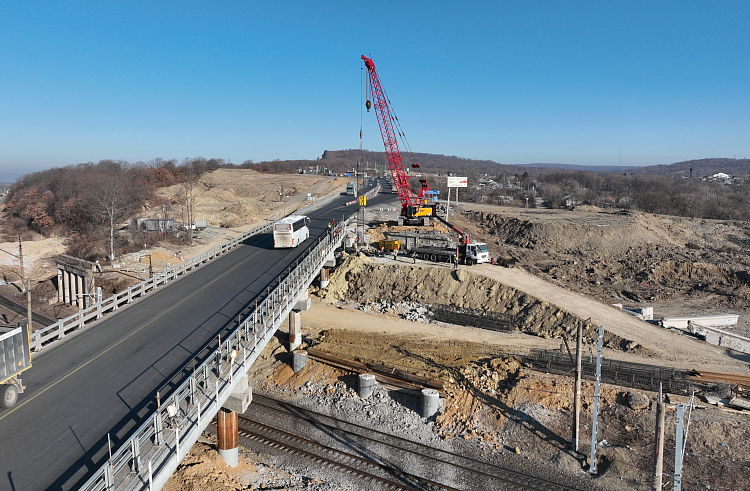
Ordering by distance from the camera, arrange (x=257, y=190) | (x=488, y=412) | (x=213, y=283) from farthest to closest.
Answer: (x=257, y=190) < (x=213, y=283) < (x=488, y=412)

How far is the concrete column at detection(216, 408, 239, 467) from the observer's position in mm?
17828

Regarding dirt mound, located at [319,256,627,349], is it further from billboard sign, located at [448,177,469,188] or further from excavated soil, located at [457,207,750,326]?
billboard sign, located at [448,177,469,188]

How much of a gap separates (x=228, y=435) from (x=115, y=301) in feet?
29.3

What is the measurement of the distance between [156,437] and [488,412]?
15.4m

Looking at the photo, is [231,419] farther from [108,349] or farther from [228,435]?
[108,349]

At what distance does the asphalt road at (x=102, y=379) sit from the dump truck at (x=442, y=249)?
63.0 feet

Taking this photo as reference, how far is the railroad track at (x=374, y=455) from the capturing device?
1838 centimetres

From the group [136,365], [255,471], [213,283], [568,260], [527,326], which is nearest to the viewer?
[136,365]

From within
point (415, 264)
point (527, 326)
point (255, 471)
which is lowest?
point (255, 471)

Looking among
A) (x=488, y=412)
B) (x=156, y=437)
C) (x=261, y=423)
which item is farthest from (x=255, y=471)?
(x=488, y=412)

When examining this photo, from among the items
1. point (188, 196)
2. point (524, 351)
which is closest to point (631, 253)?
point (524, 351)

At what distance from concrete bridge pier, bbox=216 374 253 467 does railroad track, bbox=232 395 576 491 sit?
2834 millimetres

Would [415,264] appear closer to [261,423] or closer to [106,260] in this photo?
[261,423]

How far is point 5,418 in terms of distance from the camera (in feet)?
42.9
